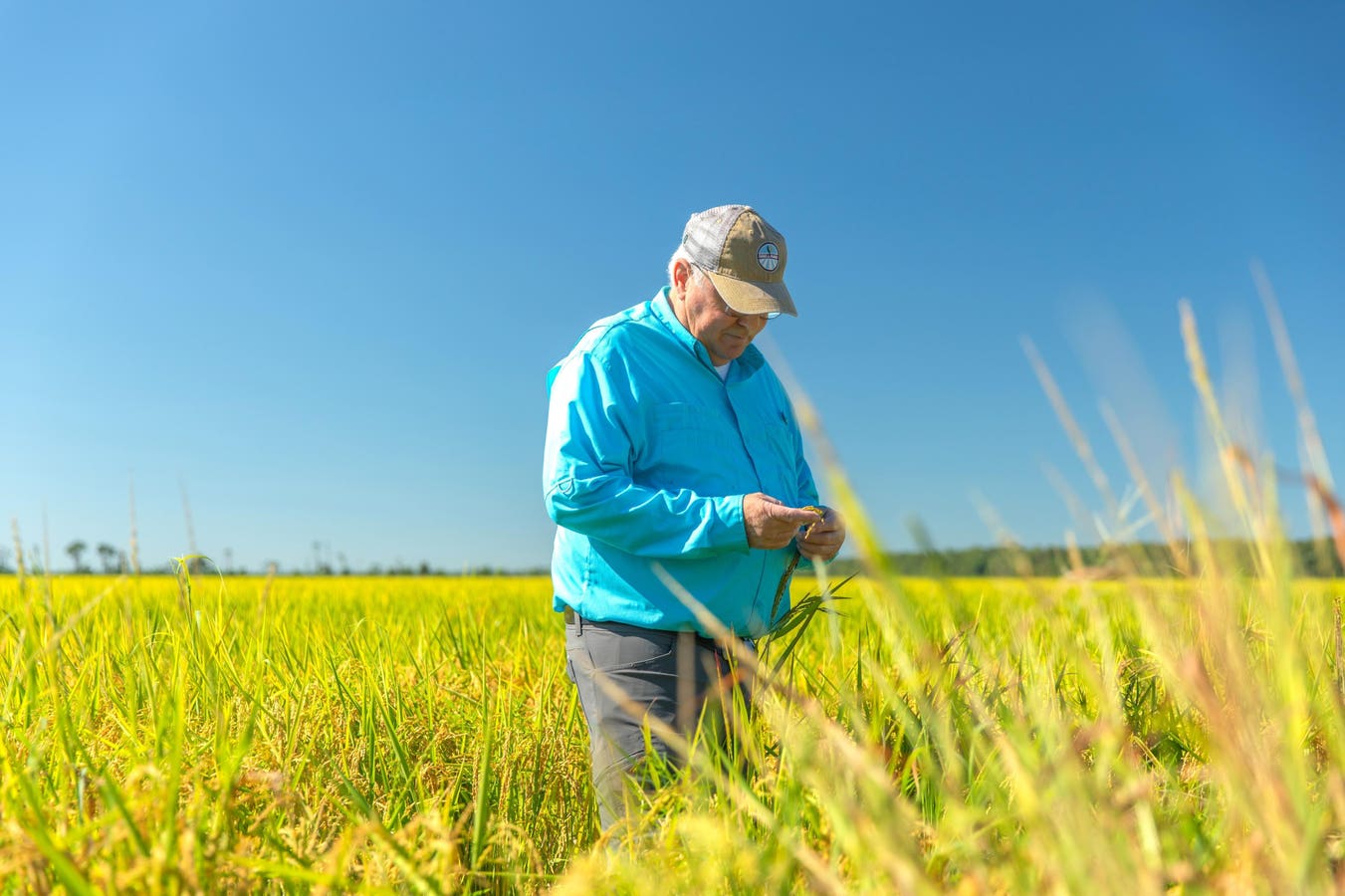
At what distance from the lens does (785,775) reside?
1740 mm

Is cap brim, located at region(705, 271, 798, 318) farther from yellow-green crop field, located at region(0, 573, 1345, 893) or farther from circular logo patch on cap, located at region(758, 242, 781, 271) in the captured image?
yellow-green crop field, located at region(0, 573, 1345, 893)

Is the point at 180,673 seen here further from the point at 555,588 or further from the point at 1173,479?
the point at 1173,479

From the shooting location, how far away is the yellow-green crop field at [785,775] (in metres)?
0.94

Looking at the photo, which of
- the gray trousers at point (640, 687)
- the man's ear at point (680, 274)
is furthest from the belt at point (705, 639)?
the man's ear at point (680, 274)

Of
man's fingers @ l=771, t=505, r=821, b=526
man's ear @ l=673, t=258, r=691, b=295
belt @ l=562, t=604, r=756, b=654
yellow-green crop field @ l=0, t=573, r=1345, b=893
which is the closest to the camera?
yellow-green crop field @ l=0, t=573, r=1345, b=893

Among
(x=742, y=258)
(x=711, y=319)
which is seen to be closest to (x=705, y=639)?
(x=711, y=319)

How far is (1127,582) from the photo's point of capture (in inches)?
37.8

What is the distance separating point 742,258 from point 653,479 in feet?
2.38

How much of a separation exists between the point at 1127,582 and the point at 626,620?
1.83 m

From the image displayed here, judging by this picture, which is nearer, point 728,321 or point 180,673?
point 180,673

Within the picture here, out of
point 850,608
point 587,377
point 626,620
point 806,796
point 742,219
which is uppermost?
point 742,219

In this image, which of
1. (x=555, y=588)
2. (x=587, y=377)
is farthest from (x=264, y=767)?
(x=587, y=377)

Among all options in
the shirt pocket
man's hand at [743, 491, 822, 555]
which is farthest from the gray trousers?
the shirt pocket

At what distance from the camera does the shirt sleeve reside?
2.53m
